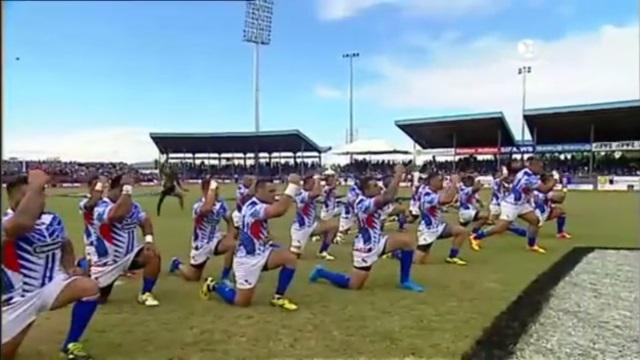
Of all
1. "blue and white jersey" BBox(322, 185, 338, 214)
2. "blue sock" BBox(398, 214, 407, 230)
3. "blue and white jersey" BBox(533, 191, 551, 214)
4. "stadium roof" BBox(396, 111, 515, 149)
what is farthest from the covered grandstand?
"blue and white jersey" BBox(533, 191, 551, 214)

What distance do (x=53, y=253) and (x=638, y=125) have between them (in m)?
52.9

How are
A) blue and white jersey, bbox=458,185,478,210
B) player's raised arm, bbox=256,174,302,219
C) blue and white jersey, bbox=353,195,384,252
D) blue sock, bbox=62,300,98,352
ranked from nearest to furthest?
blue sock, bbox=62,300,98,352 → player's raised arm, bbox=256,174,302,219 → blue and white jersey, bbox=353,195,384,252 → blue and white jersey, bbox=458,185,478,210

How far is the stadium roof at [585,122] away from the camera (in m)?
47.6

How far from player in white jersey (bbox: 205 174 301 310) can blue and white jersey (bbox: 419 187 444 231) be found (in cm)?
412

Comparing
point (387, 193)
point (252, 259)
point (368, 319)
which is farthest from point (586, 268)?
point (252, 259)

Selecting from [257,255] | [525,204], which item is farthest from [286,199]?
[525,204]

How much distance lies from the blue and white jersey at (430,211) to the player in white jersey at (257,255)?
412 centimetres

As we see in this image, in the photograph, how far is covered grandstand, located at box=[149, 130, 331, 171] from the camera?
62500 mm

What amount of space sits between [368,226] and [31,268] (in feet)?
16.2

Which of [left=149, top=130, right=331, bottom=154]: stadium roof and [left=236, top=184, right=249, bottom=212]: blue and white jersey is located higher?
[left=149, top=130, right=331, bottom=154]: stadium roof

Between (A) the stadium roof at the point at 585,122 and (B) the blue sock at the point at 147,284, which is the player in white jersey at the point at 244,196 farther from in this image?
(A) the stadium roof at the point at 585,122

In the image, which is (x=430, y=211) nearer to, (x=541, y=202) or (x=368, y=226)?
(x=368, y=226)

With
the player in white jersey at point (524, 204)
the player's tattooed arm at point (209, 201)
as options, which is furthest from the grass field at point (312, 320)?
the player in white jersey at point (524, 204)

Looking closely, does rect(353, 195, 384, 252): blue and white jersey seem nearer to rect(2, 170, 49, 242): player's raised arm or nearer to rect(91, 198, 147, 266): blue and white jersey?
rect(91, 198, 147, 266): blue and white jersey
